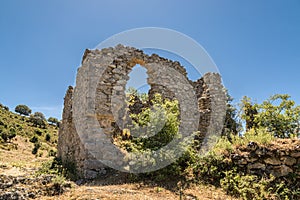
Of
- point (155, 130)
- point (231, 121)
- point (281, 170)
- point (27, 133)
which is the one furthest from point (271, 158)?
point (27, 133)

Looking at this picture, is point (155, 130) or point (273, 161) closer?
point (273, 161)

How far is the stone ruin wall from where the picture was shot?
24.6 ft

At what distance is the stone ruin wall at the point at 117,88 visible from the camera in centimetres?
749

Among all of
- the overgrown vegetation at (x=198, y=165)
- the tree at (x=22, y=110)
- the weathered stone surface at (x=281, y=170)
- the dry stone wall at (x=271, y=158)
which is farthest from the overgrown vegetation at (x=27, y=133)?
the weathered stone surface at (x=281, y=170)

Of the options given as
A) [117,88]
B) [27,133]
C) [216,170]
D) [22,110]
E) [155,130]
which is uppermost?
[22,110]

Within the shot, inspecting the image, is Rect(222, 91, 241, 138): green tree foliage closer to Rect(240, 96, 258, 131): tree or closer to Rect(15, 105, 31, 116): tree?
Rect(240, 96, 258, 131): tree

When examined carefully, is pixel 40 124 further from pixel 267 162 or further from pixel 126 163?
pixel 267 162

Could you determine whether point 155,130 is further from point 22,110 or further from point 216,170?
point 22,110

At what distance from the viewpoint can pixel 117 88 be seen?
8.05 metres

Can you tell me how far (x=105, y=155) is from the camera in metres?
7.08

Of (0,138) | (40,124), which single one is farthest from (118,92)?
(40,124)

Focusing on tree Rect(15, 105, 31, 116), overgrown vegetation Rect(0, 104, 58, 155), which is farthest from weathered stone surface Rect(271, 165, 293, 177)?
tree Rect(15, 105, 31, 116)

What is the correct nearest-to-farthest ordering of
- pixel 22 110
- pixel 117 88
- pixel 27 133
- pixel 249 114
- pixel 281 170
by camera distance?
1. pixel 281 170
2. pixel 117 88
3. pixel 249 114
4. pixel 27 133
5. pixel 22 110

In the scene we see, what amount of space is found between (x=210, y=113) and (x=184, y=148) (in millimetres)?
4802
